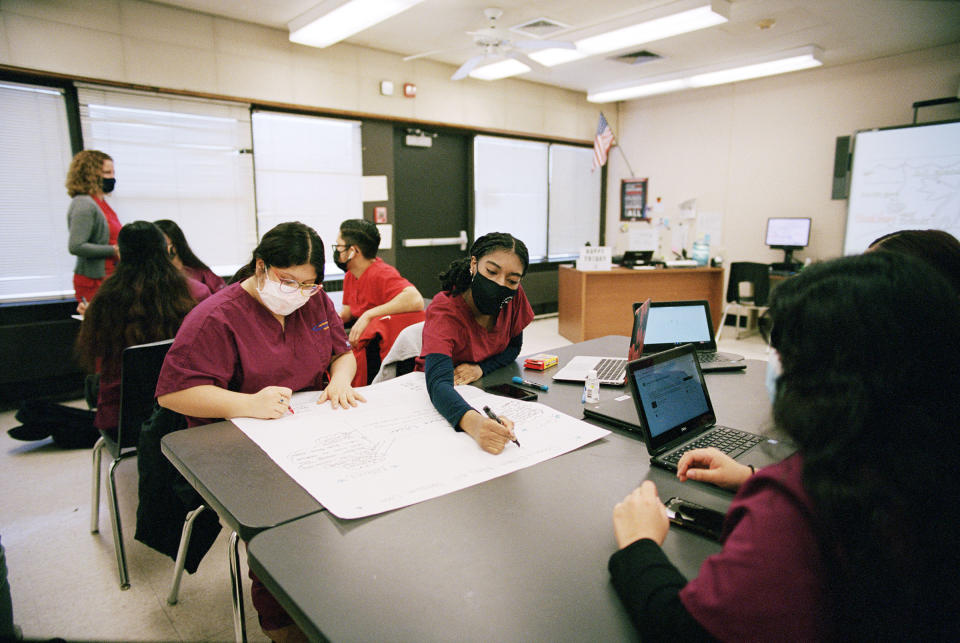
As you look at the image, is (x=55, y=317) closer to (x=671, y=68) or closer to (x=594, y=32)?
(x=594, y=32)

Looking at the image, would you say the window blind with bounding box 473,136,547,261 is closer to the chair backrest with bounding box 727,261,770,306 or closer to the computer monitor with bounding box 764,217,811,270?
the chair backrest with bounding box 727,261,770,306

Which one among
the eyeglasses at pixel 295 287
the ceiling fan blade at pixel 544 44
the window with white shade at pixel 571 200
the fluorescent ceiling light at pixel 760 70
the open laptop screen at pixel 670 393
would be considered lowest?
the open laptop screen at pixel 670 393

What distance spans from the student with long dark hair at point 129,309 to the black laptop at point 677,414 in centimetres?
189

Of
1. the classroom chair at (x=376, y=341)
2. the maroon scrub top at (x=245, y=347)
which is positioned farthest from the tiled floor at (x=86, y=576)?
the classroom chair at (x=376, y=341)

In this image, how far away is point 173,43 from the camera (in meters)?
3.93

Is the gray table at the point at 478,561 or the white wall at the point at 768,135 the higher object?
the white wall at the point at 768,135

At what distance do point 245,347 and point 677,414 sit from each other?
1.20 metres

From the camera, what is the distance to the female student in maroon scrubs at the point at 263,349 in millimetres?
1436

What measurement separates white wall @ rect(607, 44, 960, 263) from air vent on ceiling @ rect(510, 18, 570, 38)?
275 centimetres

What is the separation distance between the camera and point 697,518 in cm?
95

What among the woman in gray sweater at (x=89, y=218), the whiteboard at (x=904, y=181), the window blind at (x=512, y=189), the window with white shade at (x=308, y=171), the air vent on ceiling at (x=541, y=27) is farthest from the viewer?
the window blind at (x=512, y=189)

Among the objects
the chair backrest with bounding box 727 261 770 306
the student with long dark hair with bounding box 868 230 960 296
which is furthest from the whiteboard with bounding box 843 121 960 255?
the student with long dark hair with bounding box 868 230 960 296

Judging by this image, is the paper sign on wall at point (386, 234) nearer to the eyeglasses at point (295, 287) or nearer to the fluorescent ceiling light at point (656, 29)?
the fluorescent ceiling light at point (656, 29)

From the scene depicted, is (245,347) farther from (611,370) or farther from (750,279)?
(750,279)
